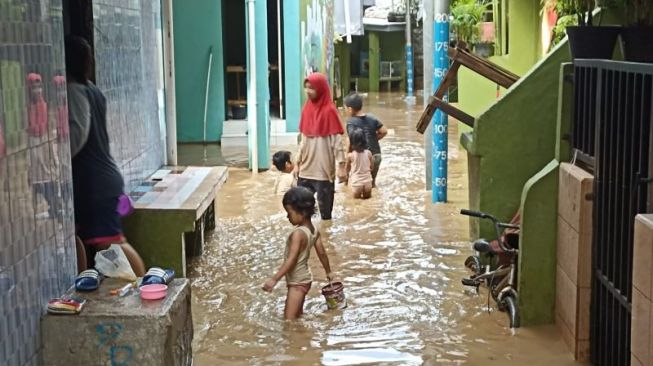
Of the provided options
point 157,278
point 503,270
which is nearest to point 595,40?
point 503,270

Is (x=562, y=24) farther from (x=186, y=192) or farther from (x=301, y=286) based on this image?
(x=186, y=192)

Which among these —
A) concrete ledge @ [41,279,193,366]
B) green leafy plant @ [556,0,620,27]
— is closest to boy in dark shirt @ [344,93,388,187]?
green leafy plant @ [556,0,620,27]

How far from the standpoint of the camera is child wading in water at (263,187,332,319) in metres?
6.18

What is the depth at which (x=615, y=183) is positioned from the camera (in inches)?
191

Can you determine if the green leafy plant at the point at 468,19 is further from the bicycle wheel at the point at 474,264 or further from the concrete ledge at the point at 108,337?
the concrete ledge at the point at 108,337

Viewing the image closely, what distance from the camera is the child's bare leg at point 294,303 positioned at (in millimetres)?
6238

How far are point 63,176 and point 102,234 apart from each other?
1773mm

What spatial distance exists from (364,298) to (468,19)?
29.1 ft

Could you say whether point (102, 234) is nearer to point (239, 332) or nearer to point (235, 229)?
point (239, 332)

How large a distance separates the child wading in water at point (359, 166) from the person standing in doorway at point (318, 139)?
1396mm

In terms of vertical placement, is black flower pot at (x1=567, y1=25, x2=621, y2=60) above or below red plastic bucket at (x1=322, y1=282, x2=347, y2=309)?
above

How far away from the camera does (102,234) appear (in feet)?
19.5

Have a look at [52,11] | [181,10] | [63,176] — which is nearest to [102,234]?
[63,176]

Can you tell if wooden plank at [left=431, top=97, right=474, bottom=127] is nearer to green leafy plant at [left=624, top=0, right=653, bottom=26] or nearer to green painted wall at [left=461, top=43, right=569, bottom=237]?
green painted wall at [left=461, top=43, right=569, bottom=237]
